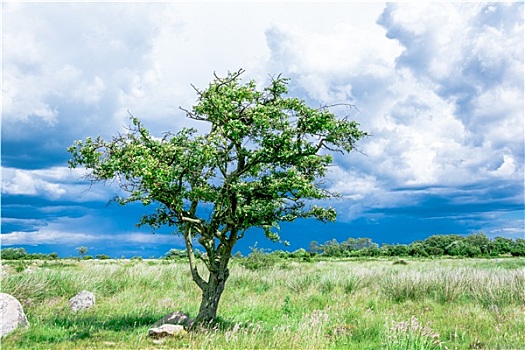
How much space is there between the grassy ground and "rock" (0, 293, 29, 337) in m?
0.26

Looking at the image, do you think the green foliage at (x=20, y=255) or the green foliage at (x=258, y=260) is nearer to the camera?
the green foliage at (x=258, y=260)

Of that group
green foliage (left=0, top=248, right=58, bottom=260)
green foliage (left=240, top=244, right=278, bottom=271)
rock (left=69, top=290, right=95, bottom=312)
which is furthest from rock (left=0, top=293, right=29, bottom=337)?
green foliage (left=0, top=248, right=58, bottom=260)

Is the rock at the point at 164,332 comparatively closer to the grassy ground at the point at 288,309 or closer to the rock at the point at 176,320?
the grassy ground at the point at 288,309

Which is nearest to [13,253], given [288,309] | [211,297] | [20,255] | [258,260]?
[20,255]

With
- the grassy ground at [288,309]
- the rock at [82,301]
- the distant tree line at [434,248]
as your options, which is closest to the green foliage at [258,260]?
the grassy ground at [288,309]

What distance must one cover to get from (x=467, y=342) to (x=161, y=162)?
25.9 ft

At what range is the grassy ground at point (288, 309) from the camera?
970cm

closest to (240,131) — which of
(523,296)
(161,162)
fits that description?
(161,162)

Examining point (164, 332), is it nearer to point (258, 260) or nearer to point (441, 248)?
point (258, 260)

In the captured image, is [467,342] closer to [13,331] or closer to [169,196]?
[169,196]

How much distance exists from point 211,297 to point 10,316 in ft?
15.5

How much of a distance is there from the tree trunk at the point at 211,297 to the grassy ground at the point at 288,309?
443mm

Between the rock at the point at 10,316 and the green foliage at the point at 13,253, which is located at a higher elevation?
the green foliage at the point at 13,253

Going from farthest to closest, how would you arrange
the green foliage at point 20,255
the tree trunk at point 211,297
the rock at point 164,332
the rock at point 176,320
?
the green foliage at point 20,255 → the rock at point 176,320 → the tree trunk at point 211,297 → the rock at point 164,332
